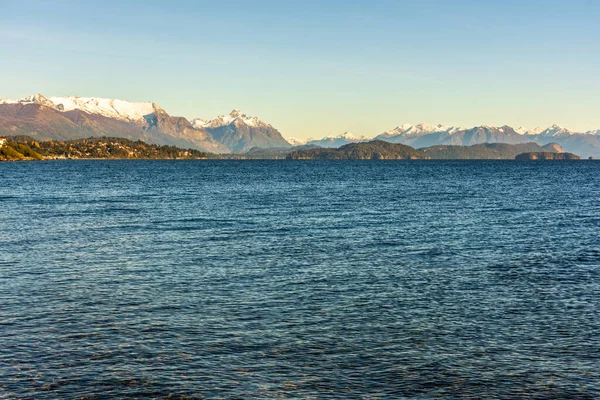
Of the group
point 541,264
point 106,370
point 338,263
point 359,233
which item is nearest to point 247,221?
point 359,233

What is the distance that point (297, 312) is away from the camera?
89.4 feet

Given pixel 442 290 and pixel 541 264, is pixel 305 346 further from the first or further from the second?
pixel 541 264

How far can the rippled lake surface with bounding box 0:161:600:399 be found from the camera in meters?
19.9

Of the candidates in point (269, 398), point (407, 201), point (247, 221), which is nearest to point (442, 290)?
point (269, 398)

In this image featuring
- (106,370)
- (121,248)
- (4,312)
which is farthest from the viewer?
(121,248)

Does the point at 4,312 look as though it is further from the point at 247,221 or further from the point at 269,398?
the point at 247,221

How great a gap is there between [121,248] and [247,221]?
2017 centimetres

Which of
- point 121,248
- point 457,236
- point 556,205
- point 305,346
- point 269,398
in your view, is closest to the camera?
point 269,398

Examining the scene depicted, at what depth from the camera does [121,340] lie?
23.4m

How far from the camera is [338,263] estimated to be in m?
39.2

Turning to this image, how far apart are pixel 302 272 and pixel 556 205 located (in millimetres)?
62413

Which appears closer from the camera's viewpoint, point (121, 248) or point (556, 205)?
point (121, 248)

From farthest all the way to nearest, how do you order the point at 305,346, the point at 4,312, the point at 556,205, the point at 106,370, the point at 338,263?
the point at 556,205, the point at 338,263, the point at 4,312, the point at 305,346, the point at 106,370

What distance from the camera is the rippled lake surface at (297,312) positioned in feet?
65.4
